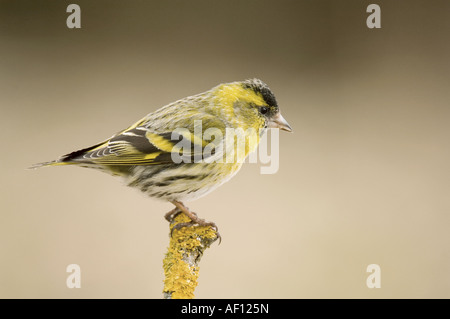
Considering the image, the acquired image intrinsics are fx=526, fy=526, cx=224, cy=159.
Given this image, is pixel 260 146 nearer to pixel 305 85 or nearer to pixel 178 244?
pixel 178 244

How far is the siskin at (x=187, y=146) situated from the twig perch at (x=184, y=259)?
7 centimetres

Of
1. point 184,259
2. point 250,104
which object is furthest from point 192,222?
point 250,104

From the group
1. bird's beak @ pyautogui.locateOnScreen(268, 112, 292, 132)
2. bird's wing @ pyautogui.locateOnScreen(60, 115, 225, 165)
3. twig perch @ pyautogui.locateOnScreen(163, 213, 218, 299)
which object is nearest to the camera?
twig perch @ pyautogui.locateOnScreen(163, 213, 218, 299)

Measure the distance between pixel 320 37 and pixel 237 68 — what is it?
736mm

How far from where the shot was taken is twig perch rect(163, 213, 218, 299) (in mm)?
1435

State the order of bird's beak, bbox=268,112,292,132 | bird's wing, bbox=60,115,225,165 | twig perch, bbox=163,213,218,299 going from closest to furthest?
twig perch, bbox=163,213,218,299 → bird's wing, bbox=60,115,225,165 → bird's beak, bbox=268,112,292,132

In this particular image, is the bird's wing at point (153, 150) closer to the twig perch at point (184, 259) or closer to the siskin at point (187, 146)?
the siskin at point (187, 146)

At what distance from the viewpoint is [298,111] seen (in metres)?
4.53

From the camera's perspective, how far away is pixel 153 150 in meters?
1.67

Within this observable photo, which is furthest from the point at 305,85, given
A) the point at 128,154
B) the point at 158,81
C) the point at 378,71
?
the point at 128,154

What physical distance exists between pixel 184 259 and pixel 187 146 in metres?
0.36

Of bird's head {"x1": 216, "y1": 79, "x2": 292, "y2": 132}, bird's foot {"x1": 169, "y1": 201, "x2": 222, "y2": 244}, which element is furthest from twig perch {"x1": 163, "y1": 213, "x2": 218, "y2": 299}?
bird's head {"x1": 216, "y1": 79, "x2": 292, "y2": 132}

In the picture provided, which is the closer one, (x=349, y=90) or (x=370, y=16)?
(x=370, y=16)

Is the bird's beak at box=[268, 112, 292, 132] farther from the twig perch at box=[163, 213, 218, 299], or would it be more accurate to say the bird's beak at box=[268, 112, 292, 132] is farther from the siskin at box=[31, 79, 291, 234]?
the twig perch at box=[163, 213, 218, 299]
